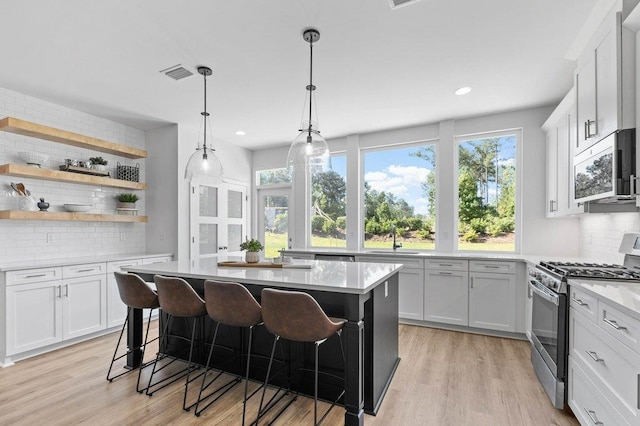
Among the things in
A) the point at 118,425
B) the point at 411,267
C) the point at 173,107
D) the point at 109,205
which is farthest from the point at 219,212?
the point at 118,425

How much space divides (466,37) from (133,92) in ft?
11.1

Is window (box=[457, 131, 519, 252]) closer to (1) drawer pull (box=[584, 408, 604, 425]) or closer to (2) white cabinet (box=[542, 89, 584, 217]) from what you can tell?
(2) white cabinet (box=[542, 89, 584, 217])

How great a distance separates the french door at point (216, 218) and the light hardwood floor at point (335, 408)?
2.11m

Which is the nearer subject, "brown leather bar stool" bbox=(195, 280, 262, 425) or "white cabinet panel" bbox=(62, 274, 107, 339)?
"brown leather bar stool" bbox=(195, 280, 262, 425)

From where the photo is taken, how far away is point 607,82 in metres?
2.22

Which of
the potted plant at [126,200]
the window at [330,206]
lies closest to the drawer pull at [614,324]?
the window at [330,206]

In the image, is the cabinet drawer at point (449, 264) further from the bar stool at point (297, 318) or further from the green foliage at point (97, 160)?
the green foliage at point (97, 160)

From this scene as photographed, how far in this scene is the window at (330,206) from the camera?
5578mm

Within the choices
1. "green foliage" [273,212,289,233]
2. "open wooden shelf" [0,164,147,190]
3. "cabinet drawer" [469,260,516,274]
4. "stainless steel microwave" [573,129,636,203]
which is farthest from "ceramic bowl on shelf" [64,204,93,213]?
"stainless steel microwave" [573,129,636,203]

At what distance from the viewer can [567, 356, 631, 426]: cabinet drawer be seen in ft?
5.47

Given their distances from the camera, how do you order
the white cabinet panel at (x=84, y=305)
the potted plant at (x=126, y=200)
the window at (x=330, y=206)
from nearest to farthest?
1. the white cabinet panel at (x=84, y=305)
2. the potted plant at (x=126, y=200)
3. the window at (x=330, y=206)

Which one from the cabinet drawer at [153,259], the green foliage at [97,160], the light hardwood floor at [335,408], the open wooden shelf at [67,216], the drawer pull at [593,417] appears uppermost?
the green foliage at [97,160]

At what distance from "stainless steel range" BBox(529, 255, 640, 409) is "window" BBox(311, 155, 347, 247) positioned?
3154mm

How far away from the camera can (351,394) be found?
6.72 ft
